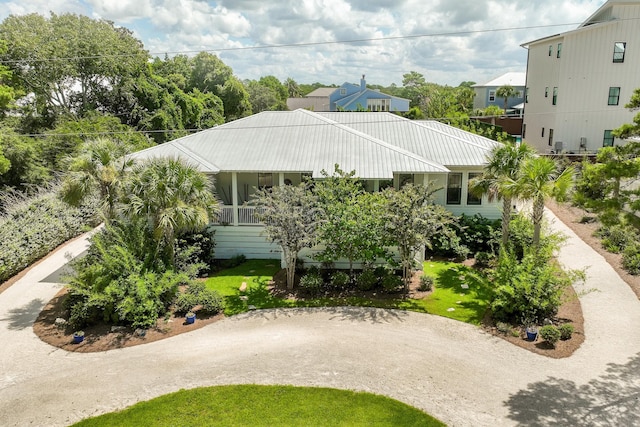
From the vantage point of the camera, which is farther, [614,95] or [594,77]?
[594,77]

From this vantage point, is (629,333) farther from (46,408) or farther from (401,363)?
(46,408)

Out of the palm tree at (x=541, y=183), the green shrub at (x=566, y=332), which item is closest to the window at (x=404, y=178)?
the palm tree at (x=541, y=183)

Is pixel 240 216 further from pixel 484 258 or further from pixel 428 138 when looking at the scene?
pixel 484 258

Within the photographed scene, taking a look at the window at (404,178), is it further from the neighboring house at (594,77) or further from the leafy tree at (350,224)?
the neighboring house at (594,77)

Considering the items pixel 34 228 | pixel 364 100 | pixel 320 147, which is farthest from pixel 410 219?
pixel 364 100

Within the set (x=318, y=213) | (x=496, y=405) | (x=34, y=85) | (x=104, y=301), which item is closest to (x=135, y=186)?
(x=104, y=301)

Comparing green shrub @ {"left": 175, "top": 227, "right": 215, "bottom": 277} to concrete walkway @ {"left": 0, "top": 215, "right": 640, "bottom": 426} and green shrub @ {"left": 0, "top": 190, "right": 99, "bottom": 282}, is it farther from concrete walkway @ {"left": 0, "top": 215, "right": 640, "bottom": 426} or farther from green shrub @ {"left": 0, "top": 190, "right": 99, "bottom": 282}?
green shrub @ {"left": 0, "top": 190, "right": 99, "bottom": 282}
